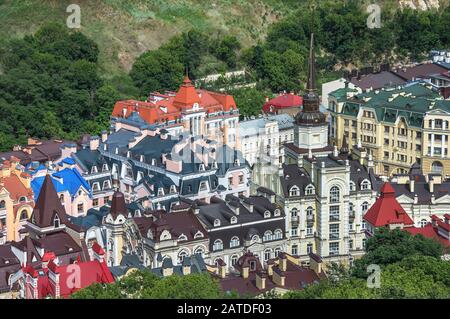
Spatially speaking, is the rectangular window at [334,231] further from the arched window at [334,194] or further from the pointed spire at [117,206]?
the pointed spire at [117,206]

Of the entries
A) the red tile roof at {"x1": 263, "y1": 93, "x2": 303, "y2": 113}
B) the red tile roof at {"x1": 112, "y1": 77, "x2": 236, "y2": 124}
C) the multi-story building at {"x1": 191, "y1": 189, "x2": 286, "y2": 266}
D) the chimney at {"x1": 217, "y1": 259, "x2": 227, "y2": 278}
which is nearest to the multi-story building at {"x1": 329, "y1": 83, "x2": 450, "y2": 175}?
the red tile roof at {"x1": 263, "y1": 93, "x2": 303, "y2": 113}

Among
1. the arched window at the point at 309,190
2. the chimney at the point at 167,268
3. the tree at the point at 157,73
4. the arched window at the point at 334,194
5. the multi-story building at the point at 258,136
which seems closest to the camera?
the chimney at the point at 167,268

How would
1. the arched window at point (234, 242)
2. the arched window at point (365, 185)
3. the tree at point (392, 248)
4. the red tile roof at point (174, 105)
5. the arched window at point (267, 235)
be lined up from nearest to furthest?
1. the tree at point (392, 248)
2. the arched window at point (234, 242)
3. the arched window at point (267, 235)
4. the arched window at point (365, 185)
5. the red tile roof at point (174, 105)

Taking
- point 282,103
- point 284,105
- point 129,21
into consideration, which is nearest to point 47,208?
point 284,105

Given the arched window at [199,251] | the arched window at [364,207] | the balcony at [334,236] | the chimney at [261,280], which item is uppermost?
the arched window at [364,207]

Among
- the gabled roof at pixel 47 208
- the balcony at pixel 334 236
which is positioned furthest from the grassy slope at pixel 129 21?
the balcony at pixel 334 236

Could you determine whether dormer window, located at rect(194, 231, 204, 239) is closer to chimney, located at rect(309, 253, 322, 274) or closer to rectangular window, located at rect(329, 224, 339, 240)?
chimney, located at rect(309, 253, 322, 274)
